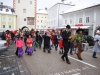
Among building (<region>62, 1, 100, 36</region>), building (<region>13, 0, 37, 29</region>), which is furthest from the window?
building (<region>62, 1, 100, 36</region>)

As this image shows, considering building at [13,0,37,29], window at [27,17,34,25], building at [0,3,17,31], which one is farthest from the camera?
building at [0,3,17,31]

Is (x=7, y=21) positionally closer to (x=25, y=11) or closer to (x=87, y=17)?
(x=25, y=11)

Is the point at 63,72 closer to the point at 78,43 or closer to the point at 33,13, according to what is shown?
the point at 78,43

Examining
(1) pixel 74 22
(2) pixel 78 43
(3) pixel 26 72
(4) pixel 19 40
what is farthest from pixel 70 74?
(1) pixel 74 22

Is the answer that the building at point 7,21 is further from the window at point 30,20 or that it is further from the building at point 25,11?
the window at point 30,20

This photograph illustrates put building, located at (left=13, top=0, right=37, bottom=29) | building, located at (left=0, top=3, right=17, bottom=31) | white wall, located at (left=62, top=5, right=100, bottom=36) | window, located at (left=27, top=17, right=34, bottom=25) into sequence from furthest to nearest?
building, located at (left=0, top=3, right=17, bottom=31) < window, located at (left=27, top=17, right=34, bottom=25) < building, located at (left=13, top=0, right=37, bottom=29) < white wall, located at (left=62, top=5, right=100, bottom=36)

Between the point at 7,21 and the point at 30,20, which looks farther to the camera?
the point at 7,21

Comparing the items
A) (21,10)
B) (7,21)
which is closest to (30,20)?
(21,10)

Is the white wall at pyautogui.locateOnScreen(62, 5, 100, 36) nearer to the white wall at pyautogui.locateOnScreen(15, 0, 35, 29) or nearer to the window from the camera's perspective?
the window

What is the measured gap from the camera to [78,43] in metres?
7.80

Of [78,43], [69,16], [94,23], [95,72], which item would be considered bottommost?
[95,72]

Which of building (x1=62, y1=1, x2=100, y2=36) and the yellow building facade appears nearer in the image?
building (x1=62, y1=1, x2=100, y2=36)

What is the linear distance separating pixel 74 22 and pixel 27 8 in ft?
54.0

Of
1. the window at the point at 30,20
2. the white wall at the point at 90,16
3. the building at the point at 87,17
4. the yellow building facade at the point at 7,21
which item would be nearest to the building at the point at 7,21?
the yellow building facade at the point at 7,21
